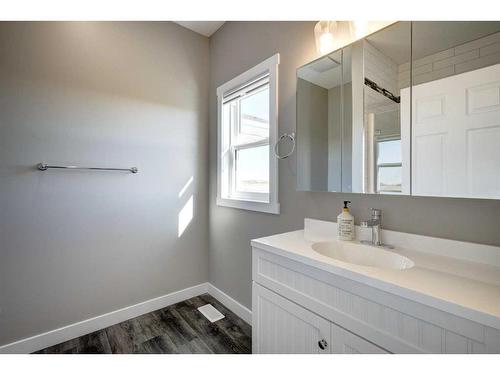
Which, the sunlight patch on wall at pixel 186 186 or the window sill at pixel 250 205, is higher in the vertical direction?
the sunlight patch on wall at pixel 186 186

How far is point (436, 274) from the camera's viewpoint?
2.43ft

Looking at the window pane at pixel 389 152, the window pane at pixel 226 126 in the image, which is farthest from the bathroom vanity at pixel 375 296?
the window pane at pixel 226 126

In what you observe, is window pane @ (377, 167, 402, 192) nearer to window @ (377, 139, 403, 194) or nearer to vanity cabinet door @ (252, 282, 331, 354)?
window @ (377, 139, 403, 194)

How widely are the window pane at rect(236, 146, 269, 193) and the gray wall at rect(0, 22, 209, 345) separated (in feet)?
1.30

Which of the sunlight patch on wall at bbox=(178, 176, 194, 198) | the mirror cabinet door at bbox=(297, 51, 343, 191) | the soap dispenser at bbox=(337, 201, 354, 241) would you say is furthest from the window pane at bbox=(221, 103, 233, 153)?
the soap dispenser at bbox=(337, 201, 354, 241)

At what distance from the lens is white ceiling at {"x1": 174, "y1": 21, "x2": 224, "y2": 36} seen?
2.08 meters

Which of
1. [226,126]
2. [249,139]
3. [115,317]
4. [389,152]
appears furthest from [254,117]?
[115,317]

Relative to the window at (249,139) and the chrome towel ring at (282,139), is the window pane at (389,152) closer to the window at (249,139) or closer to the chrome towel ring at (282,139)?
the chrome towel ring at (282,139)

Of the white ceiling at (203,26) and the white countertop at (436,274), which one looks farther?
the white ceiling at (203,26)

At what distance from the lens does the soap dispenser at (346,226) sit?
3.76ft

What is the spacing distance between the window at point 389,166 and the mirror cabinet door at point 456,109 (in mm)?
57

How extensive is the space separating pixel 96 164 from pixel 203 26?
1552 millimetres

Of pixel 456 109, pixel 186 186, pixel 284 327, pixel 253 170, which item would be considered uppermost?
pixel 456 109

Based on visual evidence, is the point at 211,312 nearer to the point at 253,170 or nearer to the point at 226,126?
the point at 253,170
